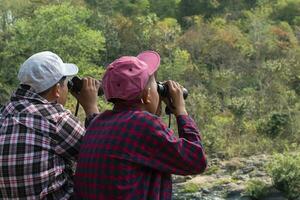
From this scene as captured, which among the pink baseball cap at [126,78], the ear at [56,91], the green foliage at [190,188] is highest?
the pink baseball cap at [126,78]

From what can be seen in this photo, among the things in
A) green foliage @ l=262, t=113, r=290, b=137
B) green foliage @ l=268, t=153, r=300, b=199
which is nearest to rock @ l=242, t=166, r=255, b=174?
green foliage @ l=268, t=153, r=300, b=199

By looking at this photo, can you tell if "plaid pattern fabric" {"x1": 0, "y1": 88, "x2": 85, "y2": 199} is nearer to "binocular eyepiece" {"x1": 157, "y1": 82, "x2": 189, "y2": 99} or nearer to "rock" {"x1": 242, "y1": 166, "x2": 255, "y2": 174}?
"binocular eyepiece" {"x1": 157, "y1": 82, "x2": 189, "y2": 99}

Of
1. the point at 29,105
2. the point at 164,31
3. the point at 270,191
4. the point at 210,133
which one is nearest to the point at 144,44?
the point at 164,31

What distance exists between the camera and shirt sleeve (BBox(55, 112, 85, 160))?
5.62 feet

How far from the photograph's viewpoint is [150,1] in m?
32.0

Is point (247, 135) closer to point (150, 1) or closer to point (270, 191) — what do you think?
point (270, 191)

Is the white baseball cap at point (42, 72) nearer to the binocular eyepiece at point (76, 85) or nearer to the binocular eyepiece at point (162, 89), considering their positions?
the binocular eyepiece at point (76, 85)

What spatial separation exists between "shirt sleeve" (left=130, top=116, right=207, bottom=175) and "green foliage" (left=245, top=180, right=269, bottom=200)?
8.77m

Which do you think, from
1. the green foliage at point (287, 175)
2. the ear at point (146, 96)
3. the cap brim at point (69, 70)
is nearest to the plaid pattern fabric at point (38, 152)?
the cap brim at point (69, 70)

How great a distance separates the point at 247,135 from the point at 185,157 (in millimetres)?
12874

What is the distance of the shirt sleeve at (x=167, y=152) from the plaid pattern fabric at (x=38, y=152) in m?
0.27

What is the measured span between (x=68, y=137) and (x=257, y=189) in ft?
28.9

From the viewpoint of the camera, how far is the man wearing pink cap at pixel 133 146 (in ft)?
5.07

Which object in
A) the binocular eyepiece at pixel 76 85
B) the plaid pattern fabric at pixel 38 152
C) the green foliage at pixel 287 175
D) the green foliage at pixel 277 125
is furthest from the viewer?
the green foliage at pixel 277 125
